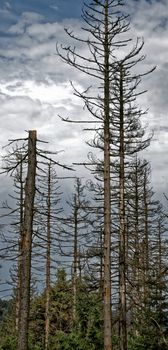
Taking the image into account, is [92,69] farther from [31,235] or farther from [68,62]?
[31,235]

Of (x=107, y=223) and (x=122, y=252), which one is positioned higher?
(x=107, y=223)

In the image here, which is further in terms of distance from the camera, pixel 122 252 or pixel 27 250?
pixel 122 252

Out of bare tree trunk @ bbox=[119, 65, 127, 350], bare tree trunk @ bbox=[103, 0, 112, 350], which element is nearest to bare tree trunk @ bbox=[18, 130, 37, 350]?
bare tree trunk @ bbox=[103, 0, 112, 350]

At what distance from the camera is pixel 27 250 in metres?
11.6

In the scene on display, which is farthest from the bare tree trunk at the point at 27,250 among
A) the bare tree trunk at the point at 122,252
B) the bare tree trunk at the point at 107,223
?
the bare tree trunk at the point at 122,252

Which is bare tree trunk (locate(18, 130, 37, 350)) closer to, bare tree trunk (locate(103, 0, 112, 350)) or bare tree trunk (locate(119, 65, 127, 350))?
bare tree trunk (locate(103, 0, 112, 350))

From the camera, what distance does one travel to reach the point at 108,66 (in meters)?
14.1

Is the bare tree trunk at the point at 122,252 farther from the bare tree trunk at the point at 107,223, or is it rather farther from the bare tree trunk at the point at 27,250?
the bare tree trunk at the point at 27,250

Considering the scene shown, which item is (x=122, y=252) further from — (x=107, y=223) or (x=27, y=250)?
(x=27, y=250)

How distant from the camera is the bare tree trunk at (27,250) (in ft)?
37.3

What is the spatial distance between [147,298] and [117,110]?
25.6ft

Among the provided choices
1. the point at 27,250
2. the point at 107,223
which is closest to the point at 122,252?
the point at 107,223

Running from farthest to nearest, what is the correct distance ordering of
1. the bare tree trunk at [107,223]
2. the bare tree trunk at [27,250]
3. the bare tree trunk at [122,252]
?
the bare tree trunk at [122,252], the bare tree trunk at [107,223], the bare tree trunk at [27,250]

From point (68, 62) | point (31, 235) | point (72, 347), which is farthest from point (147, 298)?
point (68, 62)
